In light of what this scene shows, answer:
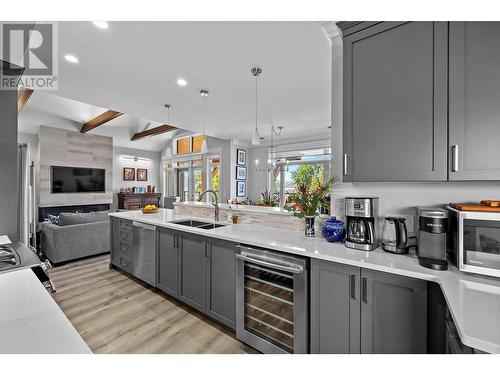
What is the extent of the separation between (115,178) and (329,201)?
752 cm

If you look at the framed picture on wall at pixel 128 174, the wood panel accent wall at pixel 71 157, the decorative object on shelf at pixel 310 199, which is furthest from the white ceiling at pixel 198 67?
the framed picture on wall at pixel 128 174

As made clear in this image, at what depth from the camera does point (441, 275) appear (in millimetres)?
1153

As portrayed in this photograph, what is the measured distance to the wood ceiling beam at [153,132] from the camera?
6555mm

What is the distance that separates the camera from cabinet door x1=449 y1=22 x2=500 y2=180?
3.95 ft

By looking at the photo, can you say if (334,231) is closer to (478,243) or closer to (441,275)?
(441,275)

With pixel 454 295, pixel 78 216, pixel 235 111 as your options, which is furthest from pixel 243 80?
pixel 78 216

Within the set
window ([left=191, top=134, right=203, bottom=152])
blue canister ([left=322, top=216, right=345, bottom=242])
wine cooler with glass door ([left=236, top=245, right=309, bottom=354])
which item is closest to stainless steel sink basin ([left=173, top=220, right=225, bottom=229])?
wine cooler with glass door ([left=236, top=245, right=309, bottom=354])

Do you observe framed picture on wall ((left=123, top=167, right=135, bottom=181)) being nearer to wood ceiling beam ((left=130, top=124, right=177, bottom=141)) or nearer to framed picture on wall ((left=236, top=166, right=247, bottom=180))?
wood ceiling beam ((left=130, top=124, right=177, bottom=141))

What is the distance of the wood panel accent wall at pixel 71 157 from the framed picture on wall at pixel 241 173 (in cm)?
393

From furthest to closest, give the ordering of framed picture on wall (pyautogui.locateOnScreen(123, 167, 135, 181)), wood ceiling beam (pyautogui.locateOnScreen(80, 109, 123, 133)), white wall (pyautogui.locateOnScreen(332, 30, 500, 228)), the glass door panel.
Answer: framed picture on wall (pyautogui.locateOnScreen(123, 167, 135, 181)) → wood ceiling beam (pyautogui.locateOnScreen(80, 109, 123, 133)) → the glass door panel → white wall (pyautogui.locateOnScreen(332, 30, 500, 228))

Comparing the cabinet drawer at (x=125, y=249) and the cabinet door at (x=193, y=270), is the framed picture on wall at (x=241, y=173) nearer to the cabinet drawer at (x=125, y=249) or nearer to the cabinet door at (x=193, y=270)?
the cabinet drawer at (x=125, y=249)

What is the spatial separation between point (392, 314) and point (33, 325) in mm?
1621

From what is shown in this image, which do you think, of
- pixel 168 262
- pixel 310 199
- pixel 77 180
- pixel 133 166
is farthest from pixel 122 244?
pixel 133 166

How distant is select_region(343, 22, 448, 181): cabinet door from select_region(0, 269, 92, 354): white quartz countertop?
5.62ft
